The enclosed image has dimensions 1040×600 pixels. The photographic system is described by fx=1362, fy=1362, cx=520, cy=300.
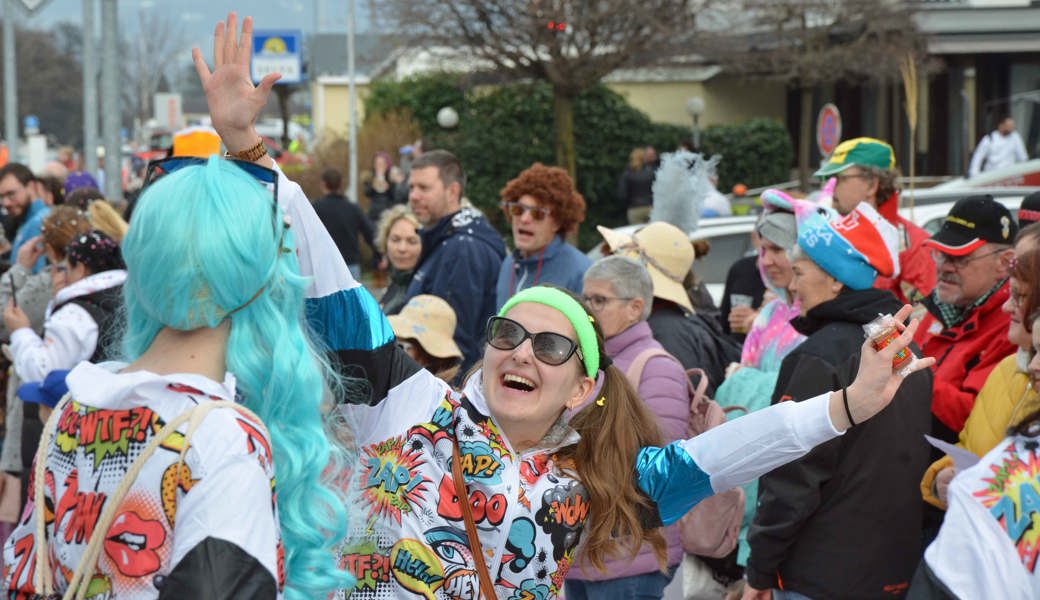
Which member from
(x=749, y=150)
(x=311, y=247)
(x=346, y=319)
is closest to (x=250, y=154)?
(x=311, y=247)

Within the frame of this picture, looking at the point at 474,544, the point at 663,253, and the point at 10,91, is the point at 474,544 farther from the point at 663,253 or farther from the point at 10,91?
the point at 10,91

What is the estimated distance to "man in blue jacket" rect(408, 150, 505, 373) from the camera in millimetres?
7742

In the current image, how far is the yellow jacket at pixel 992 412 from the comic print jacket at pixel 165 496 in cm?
275

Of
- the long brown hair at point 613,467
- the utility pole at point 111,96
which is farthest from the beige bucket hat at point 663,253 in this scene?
the utility pole at point 111,96

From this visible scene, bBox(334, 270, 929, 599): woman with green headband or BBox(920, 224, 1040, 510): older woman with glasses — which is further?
BBox(920, 224, 1040, 510): older woman with glasses

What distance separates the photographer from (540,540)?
3.15 m

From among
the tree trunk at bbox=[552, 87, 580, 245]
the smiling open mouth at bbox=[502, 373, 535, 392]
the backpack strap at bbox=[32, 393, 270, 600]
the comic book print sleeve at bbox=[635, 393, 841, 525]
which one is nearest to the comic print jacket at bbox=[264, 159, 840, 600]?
the comic book print sleeve at bbox=[635, 393, 841, 525]

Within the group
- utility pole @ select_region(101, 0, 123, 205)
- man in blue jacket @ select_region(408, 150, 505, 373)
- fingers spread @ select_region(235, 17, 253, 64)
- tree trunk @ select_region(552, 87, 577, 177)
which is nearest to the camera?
fingers spread @ select_region(235, 17, 253, 64)

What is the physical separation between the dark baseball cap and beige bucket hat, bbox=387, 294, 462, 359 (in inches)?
81.0

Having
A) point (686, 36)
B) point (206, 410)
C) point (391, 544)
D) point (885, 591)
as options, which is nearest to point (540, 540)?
point (391, 544)

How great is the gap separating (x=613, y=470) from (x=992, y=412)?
1643 mm

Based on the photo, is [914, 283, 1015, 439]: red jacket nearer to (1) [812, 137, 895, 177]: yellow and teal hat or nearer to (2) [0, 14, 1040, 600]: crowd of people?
(2) [0, 14, 1040, 600]: crowd of people

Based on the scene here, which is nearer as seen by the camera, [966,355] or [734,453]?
[734,453]

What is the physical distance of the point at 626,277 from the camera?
546 cm
